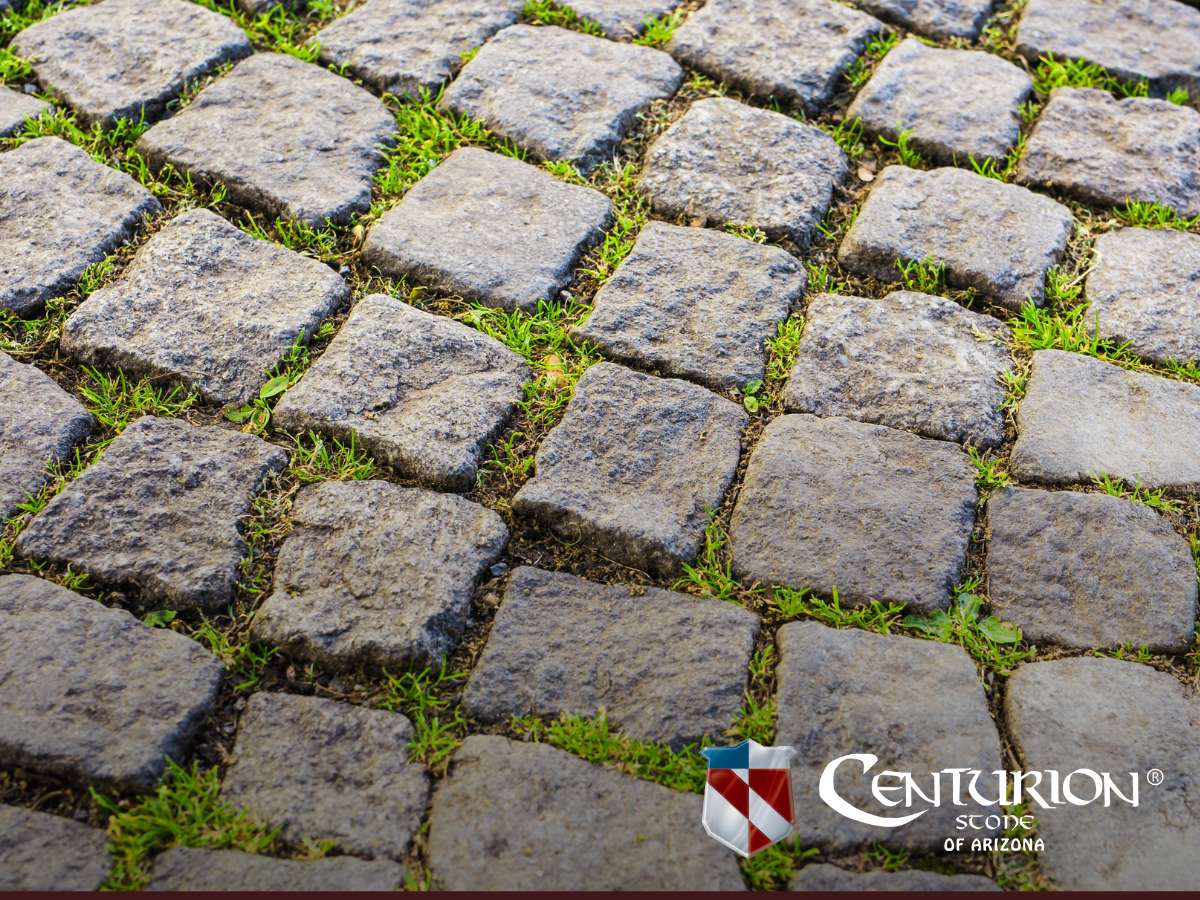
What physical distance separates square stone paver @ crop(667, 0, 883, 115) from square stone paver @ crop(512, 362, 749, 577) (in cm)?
111

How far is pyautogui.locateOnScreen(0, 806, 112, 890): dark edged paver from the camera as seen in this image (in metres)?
1.75

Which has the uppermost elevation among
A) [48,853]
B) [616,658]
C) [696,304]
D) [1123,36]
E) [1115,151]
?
[1123,36]

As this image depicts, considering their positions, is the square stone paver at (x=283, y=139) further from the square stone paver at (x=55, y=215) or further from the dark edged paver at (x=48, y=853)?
the dark edged paver at (x=48, y=853)

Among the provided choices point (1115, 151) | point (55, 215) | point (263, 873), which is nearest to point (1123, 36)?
point (1115, 151)

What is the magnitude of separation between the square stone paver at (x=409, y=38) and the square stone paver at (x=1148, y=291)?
1718 mm

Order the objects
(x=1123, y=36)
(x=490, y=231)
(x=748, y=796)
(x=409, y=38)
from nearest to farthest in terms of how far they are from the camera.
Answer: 1. (x=748, y=796)
2. (x=490, y=231)
3. (x=409, y=38)
4. (x=1123, y=36)

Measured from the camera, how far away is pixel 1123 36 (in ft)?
11.2

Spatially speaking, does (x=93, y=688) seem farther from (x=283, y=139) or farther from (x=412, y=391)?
(x=283, y=139)

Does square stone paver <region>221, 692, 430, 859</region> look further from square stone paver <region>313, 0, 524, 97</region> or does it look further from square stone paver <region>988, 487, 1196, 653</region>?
square stone paver <region>313, 0, 524, 97</region>

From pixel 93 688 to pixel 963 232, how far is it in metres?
2.13

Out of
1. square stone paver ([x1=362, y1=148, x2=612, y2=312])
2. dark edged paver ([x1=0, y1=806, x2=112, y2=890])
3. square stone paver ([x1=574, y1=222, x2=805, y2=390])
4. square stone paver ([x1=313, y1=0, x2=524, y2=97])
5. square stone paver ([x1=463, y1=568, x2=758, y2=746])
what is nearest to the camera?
dark edged paver ([x1=0, y1=806, x2=112, y2=890])

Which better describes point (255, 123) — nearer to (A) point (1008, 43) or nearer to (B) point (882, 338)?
(B) point (882, 338)

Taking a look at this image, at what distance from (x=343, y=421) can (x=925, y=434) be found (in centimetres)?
120

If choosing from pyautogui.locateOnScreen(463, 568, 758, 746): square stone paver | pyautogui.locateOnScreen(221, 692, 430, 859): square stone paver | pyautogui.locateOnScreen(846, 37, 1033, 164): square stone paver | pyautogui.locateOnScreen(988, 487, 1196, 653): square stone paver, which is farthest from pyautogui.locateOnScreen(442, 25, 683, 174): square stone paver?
pyautogui.locateOnScreen(221, 692, 430, 859): square stone paver
